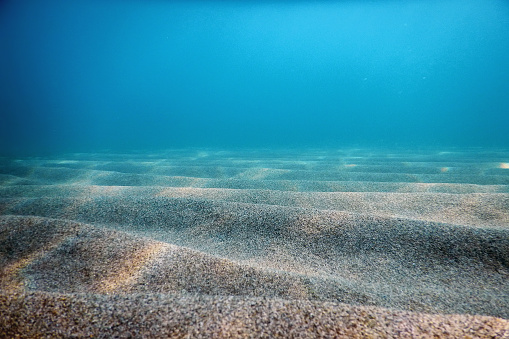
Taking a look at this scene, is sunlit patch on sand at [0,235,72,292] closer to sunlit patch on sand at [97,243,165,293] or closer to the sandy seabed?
the sandy seabed

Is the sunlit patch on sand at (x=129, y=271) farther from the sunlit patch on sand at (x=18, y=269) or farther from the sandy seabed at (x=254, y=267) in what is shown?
the sunlit patch on sand at (x=18, y=269)

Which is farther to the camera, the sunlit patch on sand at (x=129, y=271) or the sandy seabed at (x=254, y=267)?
the sunlit patch on sand at (x=129, y=271)

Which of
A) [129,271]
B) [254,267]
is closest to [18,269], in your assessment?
[129,271]

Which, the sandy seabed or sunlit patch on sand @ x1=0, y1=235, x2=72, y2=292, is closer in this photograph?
the sandy seabed

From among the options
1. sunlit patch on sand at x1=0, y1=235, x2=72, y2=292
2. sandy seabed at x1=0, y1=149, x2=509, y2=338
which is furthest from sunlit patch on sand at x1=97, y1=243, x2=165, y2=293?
sunlit patch on sand at x1=0, y1=235, x2=72, y2=292

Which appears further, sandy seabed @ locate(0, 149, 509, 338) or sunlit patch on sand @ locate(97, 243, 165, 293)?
sunlit patch on sand @ locate(97, 243, 165, 293)

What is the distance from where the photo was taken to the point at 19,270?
117 cm

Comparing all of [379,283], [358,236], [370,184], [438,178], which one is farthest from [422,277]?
[438,178]

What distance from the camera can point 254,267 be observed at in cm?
118

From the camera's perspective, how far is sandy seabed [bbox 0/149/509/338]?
70 cm

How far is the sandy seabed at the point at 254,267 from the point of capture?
700 mm

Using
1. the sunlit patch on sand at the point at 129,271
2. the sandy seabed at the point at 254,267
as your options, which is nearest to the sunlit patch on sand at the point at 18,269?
the sandy seabed at the point at 254,267

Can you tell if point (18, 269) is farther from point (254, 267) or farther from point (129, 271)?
point (254, 267)

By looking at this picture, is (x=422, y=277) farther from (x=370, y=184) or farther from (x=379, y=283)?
(x=370, y=184)
